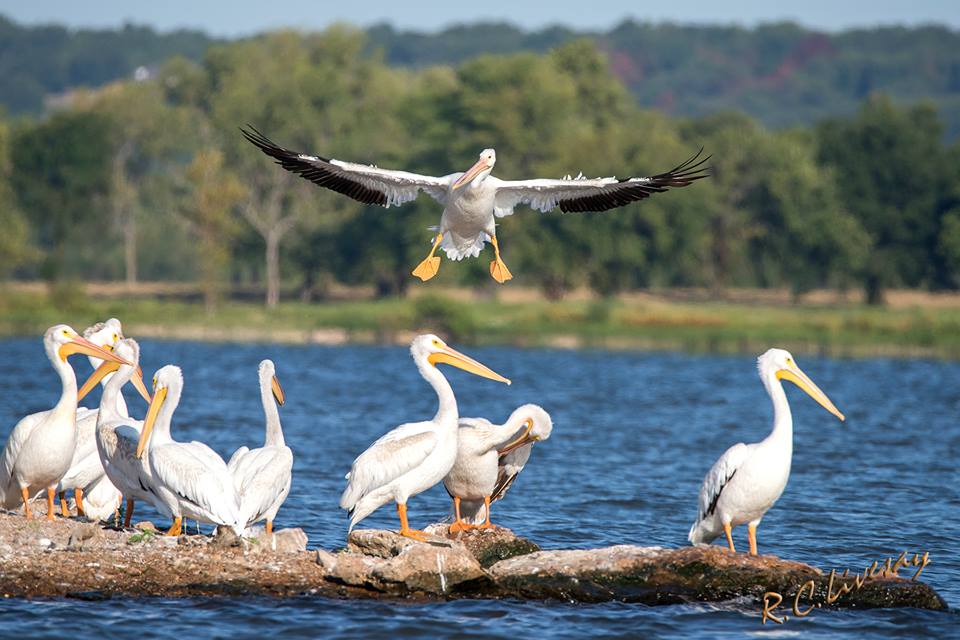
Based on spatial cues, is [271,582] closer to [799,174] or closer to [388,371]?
[388,371]

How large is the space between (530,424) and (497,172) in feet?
136

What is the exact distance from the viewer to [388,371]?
Answer: 34.6 m

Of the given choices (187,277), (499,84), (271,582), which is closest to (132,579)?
(271,582)

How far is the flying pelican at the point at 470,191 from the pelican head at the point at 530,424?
2078mm

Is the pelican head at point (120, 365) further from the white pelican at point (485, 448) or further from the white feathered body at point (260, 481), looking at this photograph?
the white pelican at point (485, 448)

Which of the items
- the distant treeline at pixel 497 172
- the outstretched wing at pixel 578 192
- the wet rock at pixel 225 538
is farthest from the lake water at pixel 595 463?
the distant treeline at pixel 497 172

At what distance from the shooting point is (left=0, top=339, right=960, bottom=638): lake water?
866cm

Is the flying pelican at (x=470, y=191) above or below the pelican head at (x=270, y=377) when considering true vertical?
above

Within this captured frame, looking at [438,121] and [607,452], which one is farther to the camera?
[438,121]

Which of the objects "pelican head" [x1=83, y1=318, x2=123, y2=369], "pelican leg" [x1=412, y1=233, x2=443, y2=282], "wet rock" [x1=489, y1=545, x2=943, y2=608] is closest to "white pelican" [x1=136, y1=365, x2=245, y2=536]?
"wet rock" [x1=489, y1=545, x2=943, y2=608]

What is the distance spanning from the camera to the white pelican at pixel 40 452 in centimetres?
932

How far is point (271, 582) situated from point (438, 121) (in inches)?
1750

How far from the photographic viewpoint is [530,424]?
31.7 ft

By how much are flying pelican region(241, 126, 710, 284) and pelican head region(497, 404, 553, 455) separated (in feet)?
6.82
